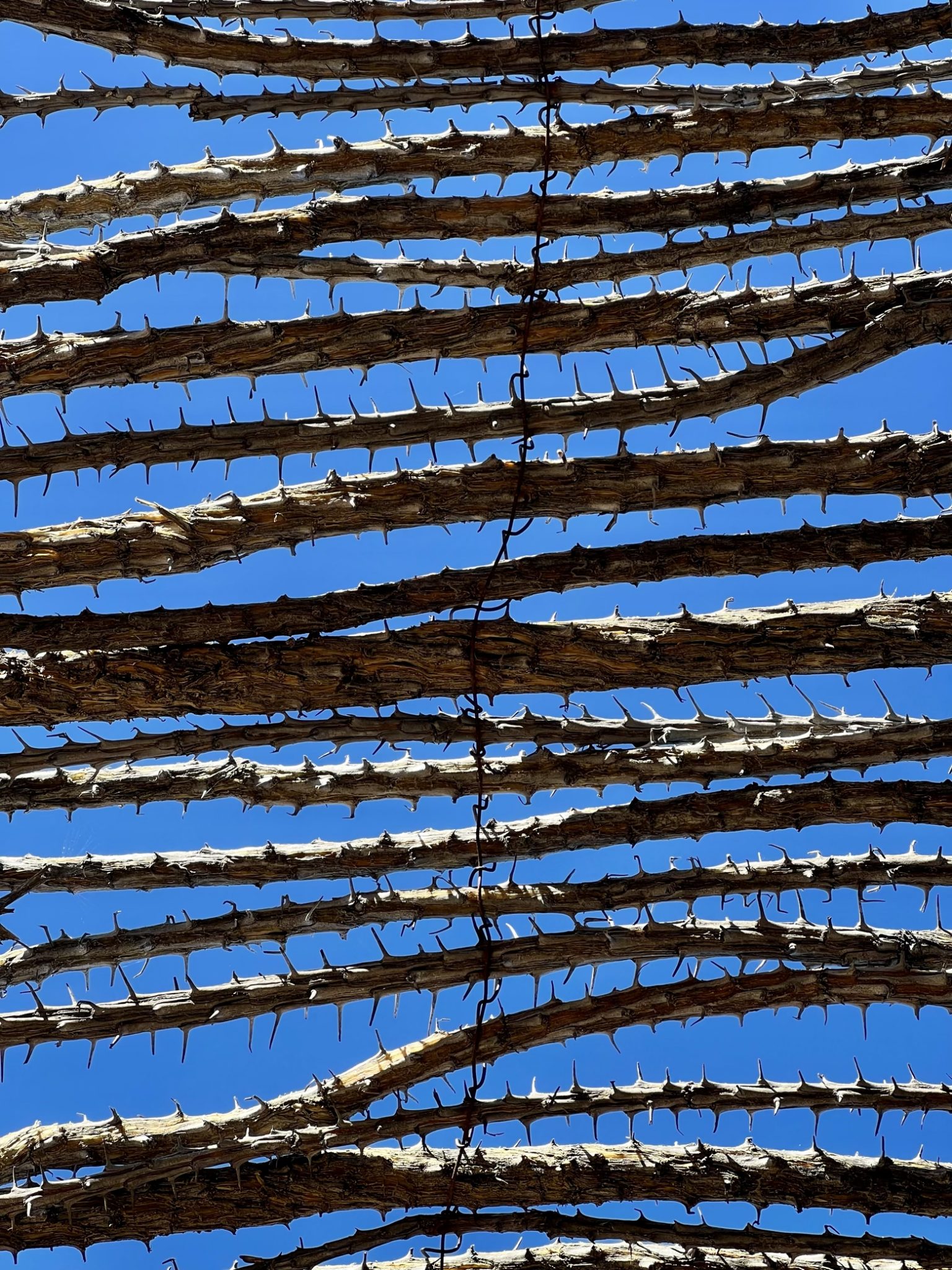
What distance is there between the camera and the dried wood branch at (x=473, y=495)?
451 cm

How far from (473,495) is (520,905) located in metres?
1.75

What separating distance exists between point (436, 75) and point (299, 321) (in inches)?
52.9

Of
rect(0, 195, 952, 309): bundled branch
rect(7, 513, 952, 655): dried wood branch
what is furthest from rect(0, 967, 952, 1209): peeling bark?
rect(0, 195, 952, 309): bundled branch

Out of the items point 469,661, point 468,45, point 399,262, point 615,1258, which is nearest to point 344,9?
point 468,45

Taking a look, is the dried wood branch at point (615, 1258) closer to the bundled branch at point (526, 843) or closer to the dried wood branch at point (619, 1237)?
the dried wood branch at point (619, 1237)

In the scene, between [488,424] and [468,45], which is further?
[468,45]

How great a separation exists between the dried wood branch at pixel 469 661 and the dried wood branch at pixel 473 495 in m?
0.22

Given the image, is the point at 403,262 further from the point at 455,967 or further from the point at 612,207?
the point at 455,967

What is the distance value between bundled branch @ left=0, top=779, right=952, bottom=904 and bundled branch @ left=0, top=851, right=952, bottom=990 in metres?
0.02

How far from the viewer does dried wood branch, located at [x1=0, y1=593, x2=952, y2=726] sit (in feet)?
14.8

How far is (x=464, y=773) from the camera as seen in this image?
4.84m

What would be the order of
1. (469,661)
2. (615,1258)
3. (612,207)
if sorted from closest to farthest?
(469,661), (615,1258), (612,207)

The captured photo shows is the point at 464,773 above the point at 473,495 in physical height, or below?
below

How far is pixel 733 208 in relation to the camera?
486cm
